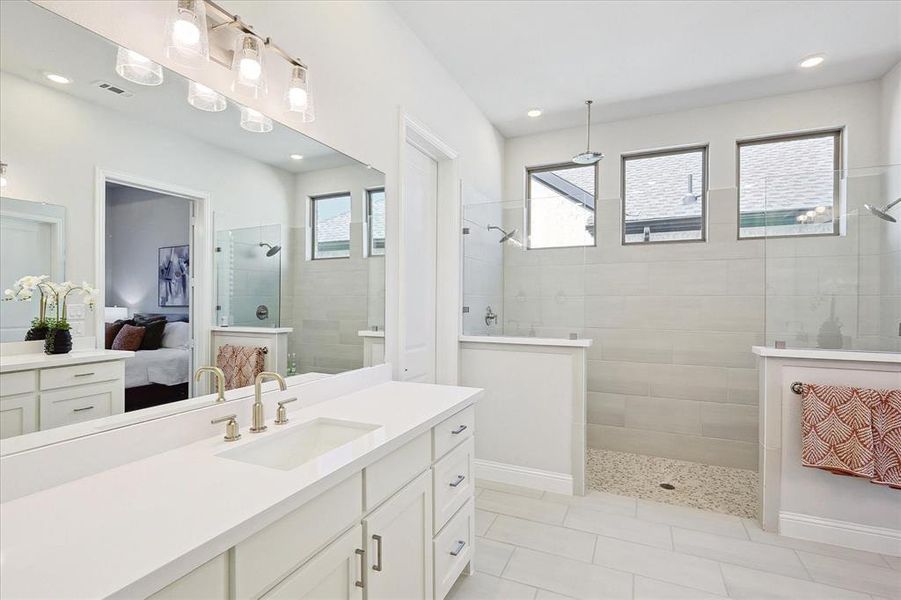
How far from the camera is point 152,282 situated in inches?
50.2

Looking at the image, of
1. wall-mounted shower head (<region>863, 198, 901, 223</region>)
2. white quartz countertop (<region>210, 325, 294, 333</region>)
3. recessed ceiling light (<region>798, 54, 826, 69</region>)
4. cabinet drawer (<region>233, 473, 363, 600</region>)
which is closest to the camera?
cabinet drawer (<region>233, 473, 363, 600</region>)

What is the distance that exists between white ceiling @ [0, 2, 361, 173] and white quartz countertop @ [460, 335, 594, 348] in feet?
6.66

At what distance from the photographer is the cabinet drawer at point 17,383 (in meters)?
0.96

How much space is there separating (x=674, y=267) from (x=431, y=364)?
7.31ft

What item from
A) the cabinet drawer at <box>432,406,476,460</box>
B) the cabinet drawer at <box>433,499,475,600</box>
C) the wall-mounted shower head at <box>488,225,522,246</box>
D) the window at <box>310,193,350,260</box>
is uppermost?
the wall-mounted shower head at <box>488,225,522,246</box>

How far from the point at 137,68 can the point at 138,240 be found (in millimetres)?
472

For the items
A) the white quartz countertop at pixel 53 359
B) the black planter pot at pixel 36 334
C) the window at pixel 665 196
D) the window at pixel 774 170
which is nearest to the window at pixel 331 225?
the white quartz countertop at pixel 53 359

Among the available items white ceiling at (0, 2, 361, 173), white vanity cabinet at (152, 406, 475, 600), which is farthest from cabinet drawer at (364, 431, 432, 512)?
white ceiling at (0, 2, 361, 173)

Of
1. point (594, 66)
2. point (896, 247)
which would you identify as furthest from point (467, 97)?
point (896, 247)

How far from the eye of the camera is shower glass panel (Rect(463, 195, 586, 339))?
3152 mm

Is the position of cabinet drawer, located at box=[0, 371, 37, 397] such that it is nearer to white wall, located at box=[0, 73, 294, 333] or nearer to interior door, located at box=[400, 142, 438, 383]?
white wall, located at box=[0, 73, 294, 333]

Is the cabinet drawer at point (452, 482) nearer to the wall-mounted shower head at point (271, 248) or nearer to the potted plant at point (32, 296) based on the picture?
the wall-mounted shower head at point (271, 248)

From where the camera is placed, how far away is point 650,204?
3.89 m

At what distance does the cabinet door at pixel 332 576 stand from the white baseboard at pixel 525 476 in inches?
81.7
